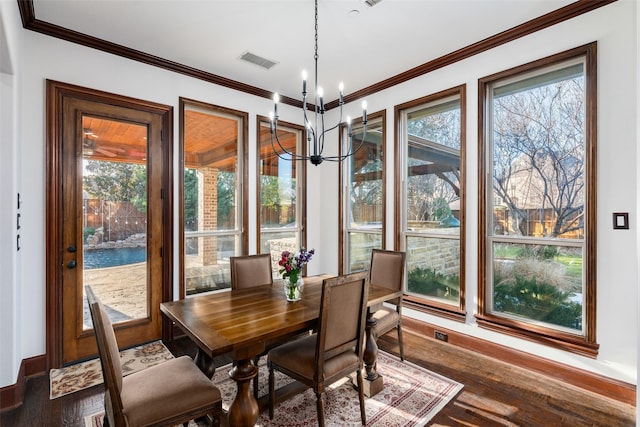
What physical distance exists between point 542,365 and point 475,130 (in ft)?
7.37

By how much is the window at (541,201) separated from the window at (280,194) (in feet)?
8.52

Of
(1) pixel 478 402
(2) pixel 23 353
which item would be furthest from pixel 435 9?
(2) pixel 23 353

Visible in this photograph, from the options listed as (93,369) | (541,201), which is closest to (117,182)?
(93,369)

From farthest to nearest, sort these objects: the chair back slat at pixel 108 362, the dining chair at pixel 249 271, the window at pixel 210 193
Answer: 1. the window at pixel 210 193
2. the dining chair at pixel 249 271
3. the chair back slat at pixel 108 362

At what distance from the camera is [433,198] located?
3.70 m

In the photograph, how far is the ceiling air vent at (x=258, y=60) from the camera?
338cm

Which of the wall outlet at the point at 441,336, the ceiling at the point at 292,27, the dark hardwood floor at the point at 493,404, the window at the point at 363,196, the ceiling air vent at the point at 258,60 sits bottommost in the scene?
the dark hardwood floor at the point at 493,404

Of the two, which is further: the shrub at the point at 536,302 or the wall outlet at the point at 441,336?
the wall outlet at the point at 441,336

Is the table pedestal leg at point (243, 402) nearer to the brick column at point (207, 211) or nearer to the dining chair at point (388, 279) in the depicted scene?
the dining chair at point (388, 279)

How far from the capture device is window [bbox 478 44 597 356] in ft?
8.52

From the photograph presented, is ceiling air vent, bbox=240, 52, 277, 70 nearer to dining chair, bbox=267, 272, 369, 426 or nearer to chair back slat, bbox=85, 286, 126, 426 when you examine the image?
dining chair, bbox=267, 272, 369, 426

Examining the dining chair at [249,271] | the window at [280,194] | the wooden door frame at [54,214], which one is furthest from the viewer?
the window at [280,194]

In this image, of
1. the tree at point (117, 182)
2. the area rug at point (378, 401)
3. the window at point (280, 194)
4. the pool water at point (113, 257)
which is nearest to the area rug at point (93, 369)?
the area rug at point (378, 401)

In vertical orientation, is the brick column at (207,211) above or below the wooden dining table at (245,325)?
above
